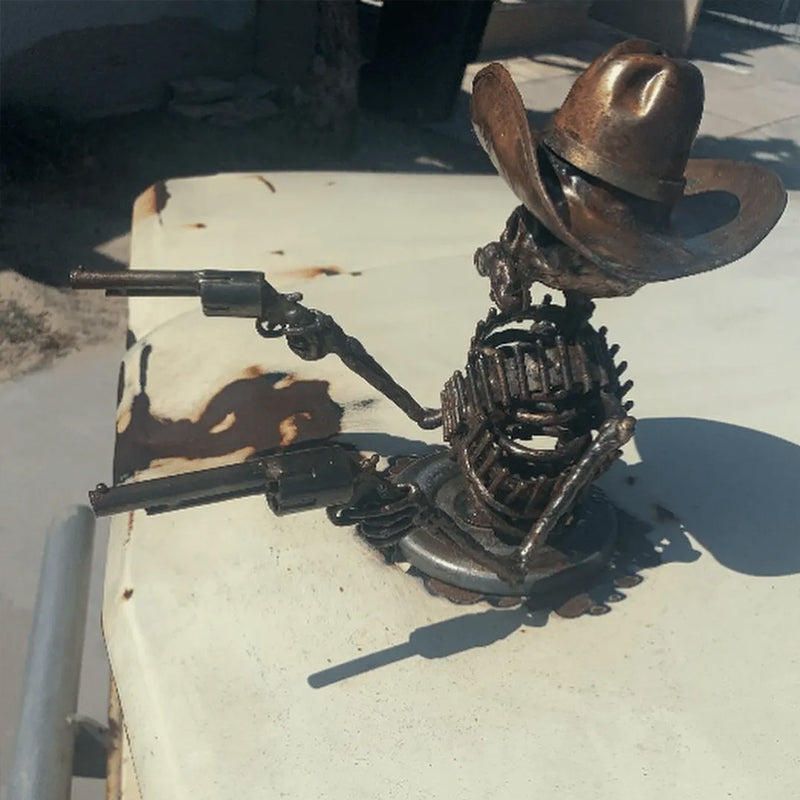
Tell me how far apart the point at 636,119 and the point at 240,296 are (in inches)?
26.8

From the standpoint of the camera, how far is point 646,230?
5.00ft

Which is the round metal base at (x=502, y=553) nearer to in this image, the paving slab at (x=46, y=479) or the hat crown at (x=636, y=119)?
the hat crown at (x=636, y=119)

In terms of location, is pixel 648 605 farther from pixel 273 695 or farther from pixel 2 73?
pixel 2 73

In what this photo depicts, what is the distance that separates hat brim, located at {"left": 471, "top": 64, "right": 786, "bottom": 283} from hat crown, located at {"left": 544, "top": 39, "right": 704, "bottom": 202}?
0.06 meters

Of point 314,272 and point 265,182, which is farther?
point 265,182

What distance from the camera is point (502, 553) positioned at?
1877mm

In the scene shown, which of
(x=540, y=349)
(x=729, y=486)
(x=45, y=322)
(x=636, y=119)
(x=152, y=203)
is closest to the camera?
(x=636, y=119)

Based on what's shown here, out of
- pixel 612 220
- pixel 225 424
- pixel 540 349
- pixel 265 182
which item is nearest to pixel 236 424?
pixel 225 424

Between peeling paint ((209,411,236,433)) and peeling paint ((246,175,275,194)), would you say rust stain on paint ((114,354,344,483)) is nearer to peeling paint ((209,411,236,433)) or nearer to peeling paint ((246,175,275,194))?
peeling paint ((209,411,236,433))

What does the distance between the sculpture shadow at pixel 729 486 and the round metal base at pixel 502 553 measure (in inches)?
9.3

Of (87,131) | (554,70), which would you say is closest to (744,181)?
(87,131)

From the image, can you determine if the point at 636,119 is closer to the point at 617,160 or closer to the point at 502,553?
the point at 617,160

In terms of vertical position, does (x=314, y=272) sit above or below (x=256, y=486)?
below

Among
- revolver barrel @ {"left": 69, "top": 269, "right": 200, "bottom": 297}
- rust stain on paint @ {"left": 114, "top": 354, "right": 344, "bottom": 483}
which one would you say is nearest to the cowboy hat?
revolver barrel @ {"left": 69, "top": 269, "right": 200, "bottom": 297}
